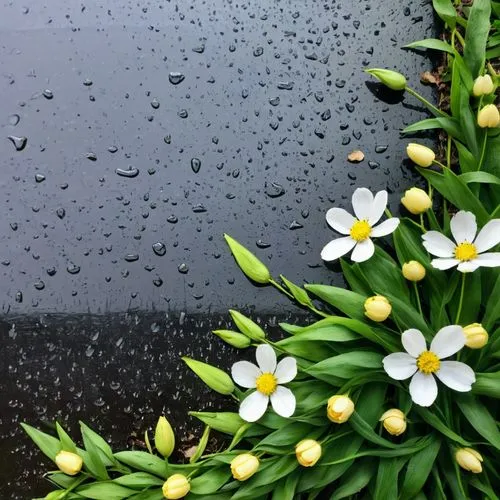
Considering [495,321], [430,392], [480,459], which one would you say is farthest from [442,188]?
[480,459]

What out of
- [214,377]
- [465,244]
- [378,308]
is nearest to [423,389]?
[378,308]

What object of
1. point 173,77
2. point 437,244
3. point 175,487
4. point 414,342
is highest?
point 173,77

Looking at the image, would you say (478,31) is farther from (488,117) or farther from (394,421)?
(394,421)

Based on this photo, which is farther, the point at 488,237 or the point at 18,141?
the point at 18,141

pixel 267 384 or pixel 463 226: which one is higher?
pixel 463 226

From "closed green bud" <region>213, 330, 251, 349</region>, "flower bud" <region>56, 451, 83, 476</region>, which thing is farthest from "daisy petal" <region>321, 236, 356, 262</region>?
"flower bud" <region>56, 451, 83, 476</region>

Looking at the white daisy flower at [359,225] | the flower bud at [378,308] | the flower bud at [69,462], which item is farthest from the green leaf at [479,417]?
the flower bud at [69,462]

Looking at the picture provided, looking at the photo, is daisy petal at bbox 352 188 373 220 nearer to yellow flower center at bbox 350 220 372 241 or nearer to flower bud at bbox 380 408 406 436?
yellow flower center at bbox 350 220 372 241

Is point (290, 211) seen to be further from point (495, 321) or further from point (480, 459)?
point (480, 459)
